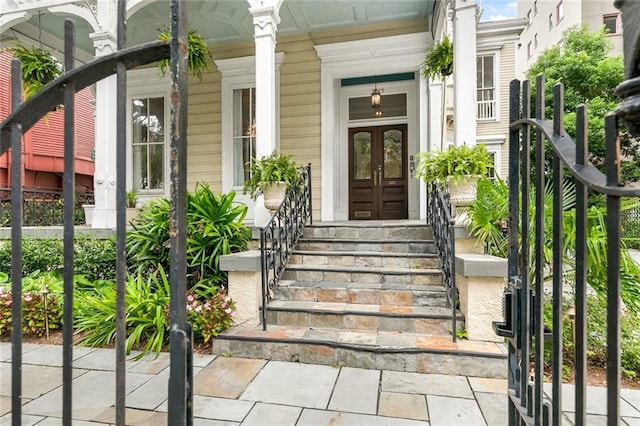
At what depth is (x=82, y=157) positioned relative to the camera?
40.1ft

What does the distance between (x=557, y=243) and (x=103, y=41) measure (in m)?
5.53

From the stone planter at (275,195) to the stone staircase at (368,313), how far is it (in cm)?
54

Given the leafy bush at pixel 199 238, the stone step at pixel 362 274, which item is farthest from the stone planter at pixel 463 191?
the leafy bush at pixel 199 238

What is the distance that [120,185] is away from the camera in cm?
92

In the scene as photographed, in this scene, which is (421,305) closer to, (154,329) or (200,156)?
(154,329)

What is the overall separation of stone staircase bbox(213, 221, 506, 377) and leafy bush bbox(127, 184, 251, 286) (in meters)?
0.67

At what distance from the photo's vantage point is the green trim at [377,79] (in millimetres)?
5973

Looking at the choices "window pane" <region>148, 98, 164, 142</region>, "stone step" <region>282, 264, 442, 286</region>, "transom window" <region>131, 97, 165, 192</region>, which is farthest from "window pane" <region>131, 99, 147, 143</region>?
"stone step" <region>282, 264, 442, 286</region>

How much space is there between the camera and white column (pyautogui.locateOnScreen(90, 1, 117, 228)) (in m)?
4.51

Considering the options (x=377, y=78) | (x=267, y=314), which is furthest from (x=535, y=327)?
(x=377, y=78)

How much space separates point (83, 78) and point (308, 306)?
8.29 ft

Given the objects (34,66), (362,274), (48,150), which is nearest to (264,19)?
(362,274)

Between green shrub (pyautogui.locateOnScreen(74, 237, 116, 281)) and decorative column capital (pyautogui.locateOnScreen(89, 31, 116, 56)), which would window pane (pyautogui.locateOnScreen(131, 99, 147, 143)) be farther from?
green shrub (pyautogui.locateOnScreen(74, 237, 116, 281))

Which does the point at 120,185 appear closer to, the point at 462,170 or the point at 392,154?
the point at 462,170
